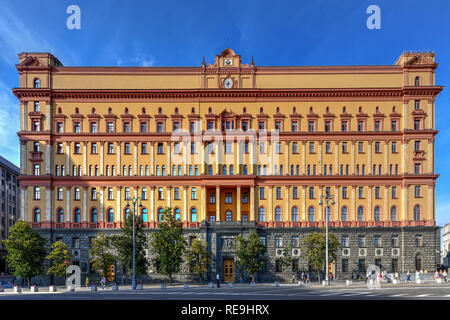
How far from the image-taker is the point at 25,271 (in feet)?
173

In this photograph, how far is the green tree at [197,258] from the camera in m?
55.8

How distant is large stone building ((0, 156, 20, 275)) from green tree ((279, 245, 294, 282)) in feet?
233

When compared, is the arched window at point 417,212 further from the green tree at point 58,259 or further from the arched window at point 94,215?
the green tree at point 58,259

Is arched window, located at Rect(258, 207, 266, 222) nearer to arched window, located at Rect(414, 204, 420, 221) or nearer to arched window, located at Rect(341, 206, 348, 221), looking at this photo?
arched window, located at Rect(341, 206, 348, 221)

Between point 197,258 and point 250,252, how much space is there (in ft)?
25.2

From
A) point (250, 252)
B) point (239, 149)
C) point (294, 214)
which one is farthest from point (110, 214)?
point (294, 214)

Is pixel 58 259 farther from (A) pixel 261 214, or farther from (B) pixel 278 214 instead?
(B) pixel 278 214

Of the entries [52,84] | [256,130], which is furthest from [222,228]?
[52,84]

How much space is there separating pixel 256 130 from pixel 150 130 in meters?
17.4

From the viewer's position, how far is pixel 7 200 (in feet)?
340

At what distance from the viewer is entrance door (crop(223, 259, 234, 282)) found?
60353 millimetres

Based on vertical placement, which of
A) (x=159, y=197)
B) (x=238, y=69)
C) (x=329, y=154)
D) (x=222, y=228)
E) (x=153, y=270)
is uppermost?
(x=238, y=69)

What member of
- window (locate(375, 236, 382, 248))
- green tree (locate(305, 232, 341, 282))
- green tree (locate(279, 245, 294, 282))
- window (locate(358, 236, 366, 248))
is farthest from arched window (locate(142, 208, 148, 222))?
window (locate(375, 236, 382, 248))

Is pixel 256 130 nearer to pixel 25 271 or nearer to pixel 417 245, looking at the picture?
pixel 417 245
